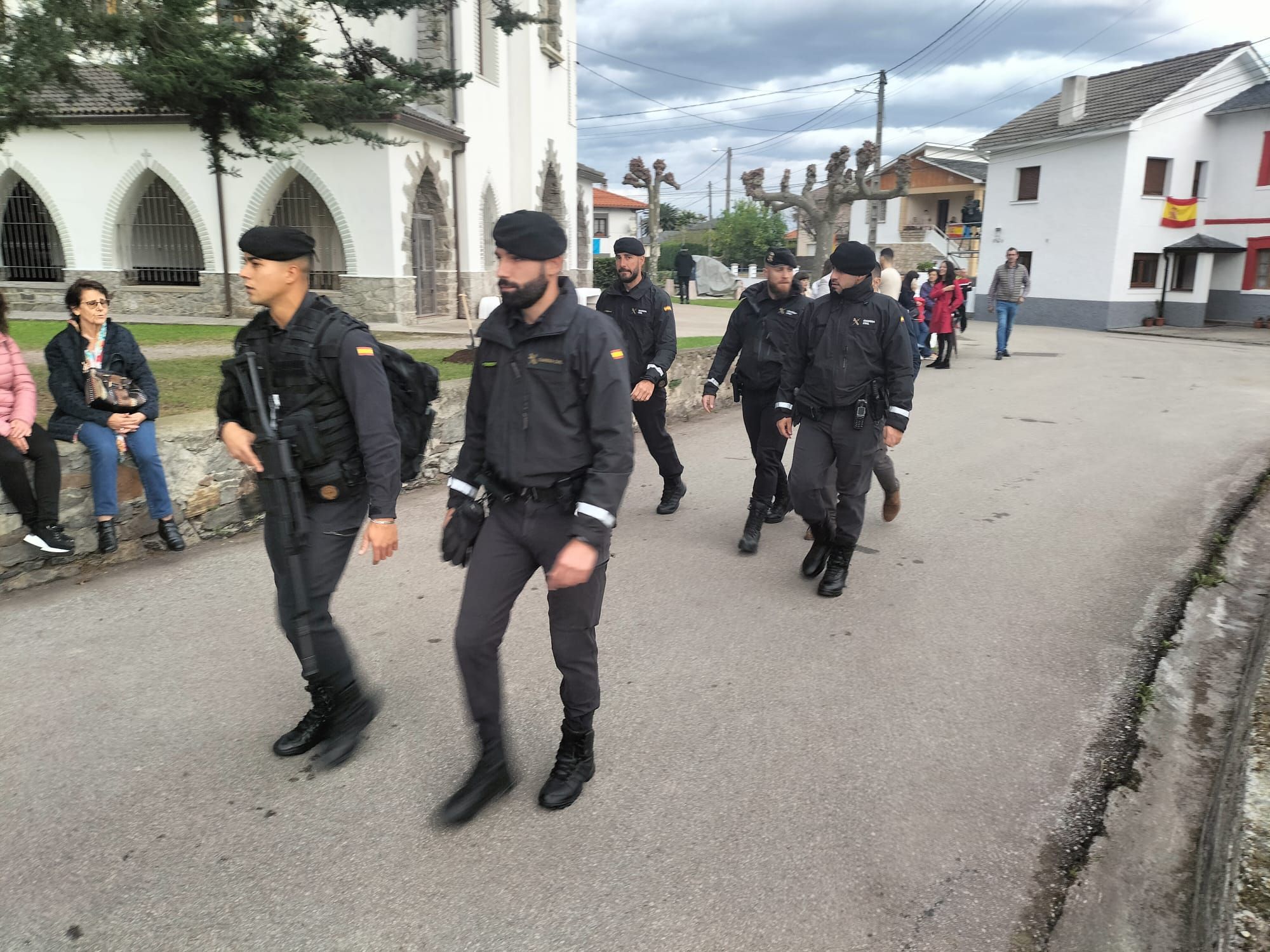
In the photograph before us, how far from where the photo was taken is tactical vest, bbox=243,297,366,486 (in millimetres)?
3164

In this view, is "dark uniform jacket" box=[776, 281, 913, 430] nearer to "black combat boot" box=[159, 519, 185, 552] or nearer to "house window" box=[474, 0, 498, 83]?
"black combat boot" box=[159, 519, 185, 552]

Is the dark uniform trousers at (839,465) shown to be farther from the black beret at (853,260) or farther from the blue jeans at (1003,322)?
the blue jeans at (1003,322)

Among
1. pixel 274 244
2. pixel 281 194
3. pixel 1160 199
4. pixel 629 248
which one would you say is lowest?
pixel 274 244

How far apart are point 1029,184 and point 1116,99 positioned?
3.48 m

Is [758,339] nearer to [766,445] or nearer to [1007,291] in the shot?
[766,445]

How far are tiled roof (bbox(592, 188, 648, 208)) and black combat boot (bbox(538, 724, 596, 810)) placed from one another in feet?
205

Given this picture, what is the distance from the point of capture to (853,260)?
196 inches

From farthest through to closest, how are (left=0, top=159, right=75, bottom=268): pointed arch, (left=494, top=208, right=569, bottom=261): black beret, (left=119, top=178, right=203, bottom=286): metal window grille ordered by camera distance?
(left=119, top=178, right=203, bottom=286): metal window grille → (left=0, top=159, right=75, bottom=268): pointed arch → (left=494, top=208, right=569, bottom=261): black beret

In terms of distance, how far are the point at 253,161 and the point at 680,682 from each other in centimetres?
1707

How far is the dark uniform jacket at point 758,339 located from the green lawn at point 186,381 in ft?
5.85

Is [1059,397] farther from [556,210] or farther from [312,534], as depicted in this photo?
[556,210]

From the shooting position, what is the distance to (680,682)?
412 cm

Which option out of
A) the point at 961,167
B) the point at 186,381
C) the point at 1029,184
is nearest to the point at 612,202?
the point at 961,167

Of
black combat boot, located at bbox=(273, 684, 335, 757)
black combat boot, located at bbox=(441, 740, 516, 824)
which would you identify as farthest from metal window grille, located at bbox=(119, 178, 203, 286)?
black combat boot, located at bbox=(441, 740, 516, 824)
